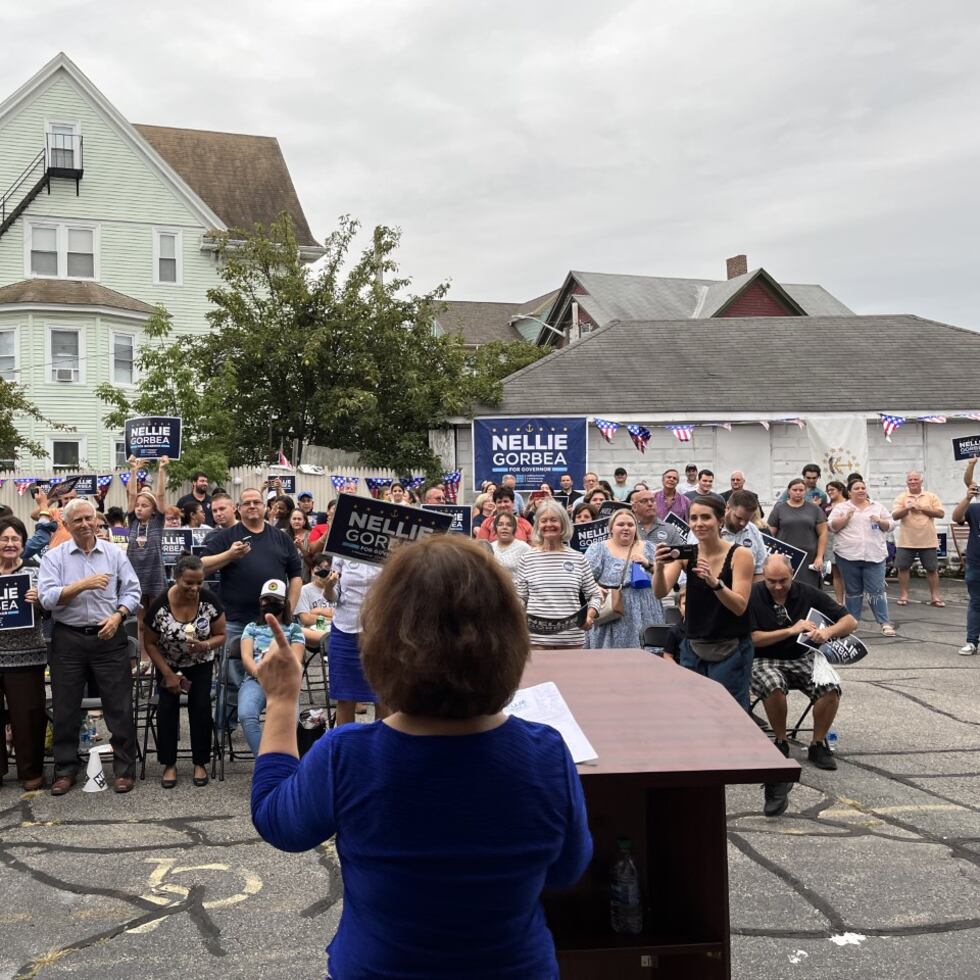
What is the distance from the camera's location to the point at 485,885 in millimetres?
2037

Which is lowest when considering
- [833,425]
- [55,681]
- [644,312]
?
[55,681]

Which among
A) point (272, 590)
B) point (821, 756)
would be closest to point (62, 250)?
point (821, 756)

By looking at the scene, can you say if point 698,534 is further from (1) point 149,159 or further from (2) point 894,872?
(1) point 149,159

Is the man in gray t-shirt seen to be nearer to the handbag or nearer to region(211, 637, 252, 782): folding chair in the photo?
the handbag

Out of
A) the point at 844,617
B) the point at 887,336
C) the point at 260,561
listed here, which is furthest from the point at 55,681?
the point at 887,336

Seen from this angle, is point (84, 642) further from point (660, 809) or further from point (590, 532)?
point (660, 809)

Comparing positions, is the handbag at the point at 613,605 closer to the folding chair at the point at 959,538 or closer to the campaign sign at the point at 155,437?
the campaign sign at the point at 155,437

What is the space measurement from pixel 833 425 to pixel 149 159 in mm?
21810

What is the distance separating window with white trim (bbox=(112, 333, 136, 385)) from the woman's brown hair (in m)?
30.6

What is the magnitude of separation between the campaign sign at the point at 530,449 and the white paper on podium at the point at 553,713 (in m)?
16.9

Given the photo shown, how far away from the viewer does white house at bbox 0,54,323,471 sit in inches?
1177

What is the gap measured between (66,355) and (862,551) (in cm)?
2403

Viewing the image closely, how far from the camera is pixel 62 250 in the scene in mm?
30859

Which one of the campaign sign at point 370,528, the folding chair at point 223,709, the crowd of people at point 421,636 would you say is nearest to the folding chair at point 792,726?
the crowd of people at point 421,636
